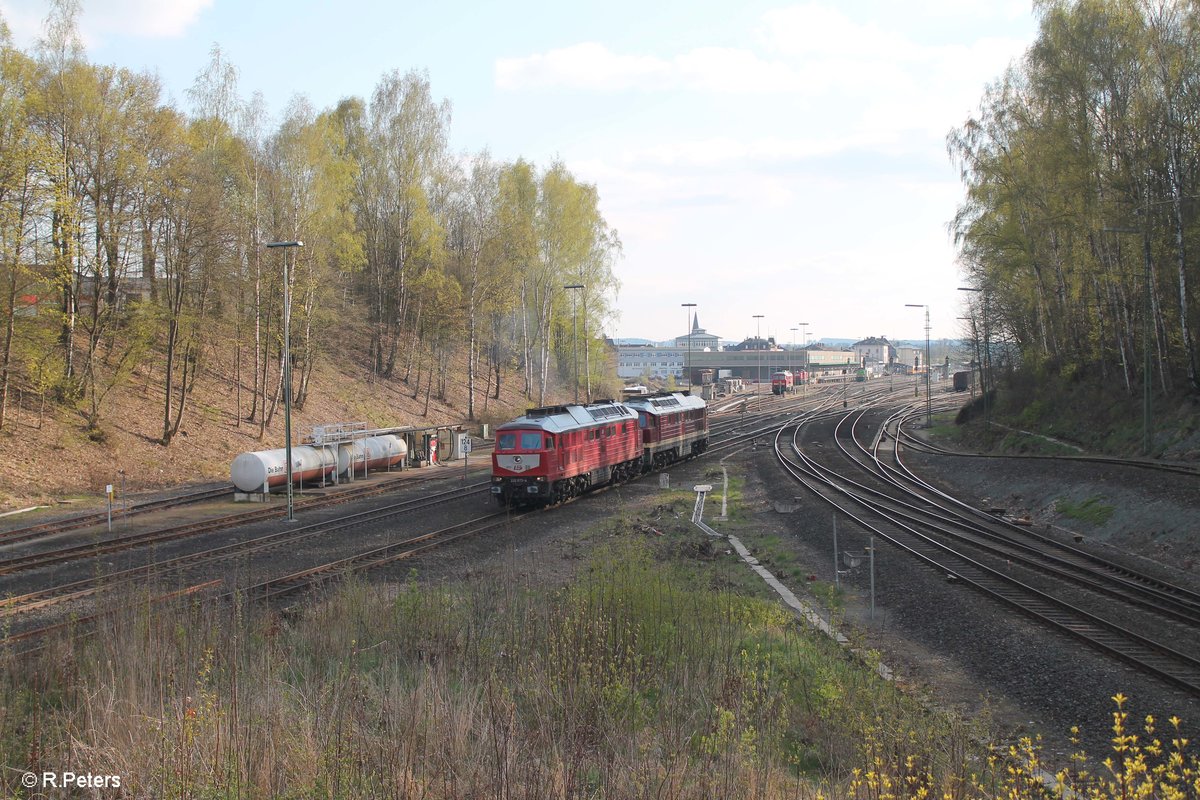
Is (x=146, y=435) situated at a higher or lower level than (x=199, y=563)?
higher

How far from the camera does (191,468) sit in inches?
1169

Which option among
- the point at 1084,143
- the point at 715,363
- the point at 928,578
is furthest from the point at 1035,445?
the point at 715,363

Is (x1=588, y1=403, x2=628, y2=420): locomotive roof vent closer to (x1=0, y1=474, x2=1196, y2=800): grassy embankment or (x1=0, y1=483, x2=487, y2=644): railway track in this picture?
(x1=0, y1=483, x2=487, y2=644): railway track

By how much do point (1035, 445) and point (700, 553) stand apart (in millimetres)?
23718

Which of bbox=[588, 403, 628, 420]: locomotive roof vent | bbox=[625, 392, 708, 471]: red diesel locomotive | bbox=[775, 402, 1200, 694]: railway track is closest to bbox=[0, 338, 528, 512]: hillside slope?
bbox=[588, 403, 628, 420]: locomotive roof vent

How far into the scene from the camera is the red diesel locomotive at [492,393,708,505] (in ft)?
79.3

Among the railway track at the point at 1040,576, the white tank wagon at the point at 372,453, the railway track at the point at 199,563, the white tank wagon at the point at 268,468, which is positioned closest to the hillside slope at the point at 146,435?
the white tank wagon at the point at 268,468

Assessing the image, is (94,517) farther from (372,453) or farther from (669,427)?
(669,427)

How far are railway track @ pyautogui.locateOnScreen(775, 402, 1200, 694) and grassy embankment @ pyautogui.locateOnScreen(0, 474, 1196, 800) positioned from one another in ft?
12.3

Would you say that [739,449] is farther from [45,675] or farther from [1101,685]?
[45,675]

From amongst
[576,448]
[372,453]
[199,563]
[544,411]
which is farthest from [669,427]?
[199,563]

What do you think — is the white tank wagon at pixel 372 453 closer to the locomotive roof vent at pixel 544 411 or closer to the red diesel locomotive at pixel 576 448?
the red diesel locomotive at pixel 576 448

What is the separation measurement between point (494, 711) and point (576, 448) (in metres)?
19.8

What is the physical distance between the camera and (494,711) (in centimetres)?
631
